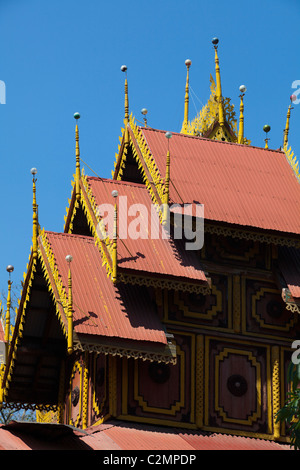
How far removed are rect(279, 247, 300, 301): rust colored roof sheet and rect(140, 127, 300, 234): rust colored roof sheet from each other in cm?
83

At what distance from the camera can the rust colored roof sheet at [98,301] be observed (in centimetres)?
3005

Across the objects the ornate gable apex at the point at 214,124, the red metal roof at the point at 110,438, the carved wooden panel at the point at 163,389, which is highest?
the ornate gable apex at the point at 214,124

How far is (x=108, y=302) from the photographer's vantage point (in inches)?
1217

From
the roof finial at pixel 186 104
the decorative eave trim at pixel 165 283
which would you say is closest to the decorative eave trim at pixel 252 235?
the decorative eave trim at pixel 165 283

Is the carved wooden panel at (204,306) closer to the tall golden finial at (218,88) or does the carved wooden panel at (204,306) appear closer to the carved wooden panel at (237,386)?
the carved wooden panel at (237,386)

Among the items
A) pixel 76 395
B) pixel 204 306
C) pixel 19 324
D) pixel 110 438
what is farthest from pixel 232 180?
pixel 110 438

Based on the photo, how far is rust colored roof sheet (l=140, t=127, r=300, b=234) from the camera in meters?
32.6

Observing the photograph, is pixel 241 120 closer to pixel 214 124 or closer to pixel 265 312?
pixel 214 124

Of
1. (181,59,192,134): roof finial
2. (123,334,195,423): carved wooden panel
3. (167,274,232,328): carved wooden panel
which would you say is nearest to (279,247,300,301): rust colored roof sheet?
(167,274,232,328): carved wooden panel

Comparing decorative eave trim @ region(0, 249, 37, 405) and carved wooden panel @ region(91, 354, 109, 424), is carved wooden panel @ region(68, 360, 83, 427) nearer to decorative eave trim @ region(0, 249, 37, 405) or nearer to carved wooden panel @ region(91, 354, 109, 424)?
carved wooden panel @ region(91, 354, 109, 424)

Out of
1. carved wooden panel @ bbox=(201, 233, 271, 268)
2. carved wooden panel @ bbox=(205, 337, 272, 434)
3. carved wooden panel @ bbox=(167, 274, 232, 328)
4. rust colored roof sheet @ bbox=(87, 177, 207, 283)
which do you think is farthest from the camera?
carved wooden panel @ bbox=(201, 233, 271, 268)

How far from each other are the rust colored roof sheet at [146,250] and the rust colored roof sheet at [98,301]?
2.79ft

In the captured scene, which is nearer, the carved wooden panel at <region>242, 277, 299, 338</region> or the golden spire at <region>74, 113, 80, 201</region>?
the carved wooden panel at <region>242, 277, 299, 338</region>

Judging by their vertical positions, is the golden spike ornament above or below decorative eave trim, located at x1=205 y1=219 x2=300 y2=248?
above
